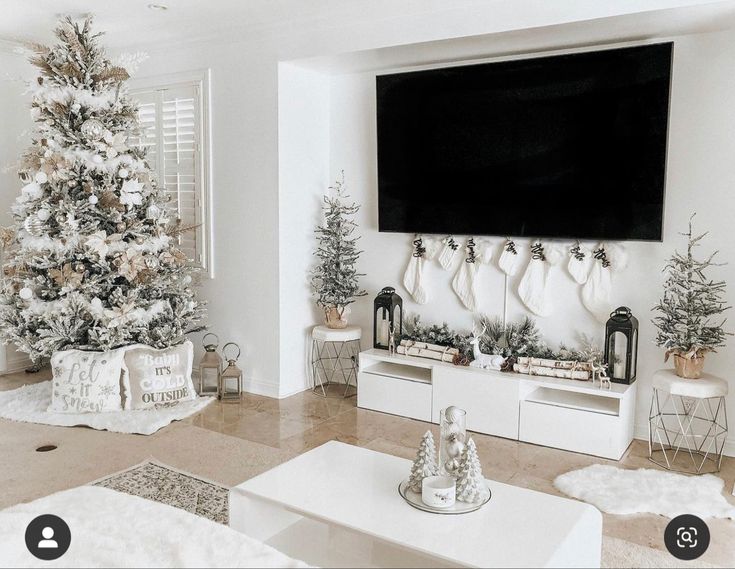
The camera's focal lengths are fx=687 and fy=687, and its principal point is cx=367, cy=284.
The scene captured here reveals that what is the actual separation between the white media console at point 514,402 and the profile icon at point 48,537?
268 centimetres

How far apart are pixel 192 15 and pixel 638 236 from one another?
309 cm

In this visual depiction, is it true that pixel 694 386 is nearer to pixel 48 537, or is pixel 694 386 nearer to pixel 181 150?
pixel 48 537

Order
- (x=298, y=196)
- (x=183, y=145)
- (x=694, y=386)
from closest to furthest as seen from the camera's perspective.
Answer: (x=694, y=386) < (x=298, y=196) < (x=183, y=145)

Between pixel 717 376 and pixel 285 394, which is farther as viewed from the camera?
pixel 285 394

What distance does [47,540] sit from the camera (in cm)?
176

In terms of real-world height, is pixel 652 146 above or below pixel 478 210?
above

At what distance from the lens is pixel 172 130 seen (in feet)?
17.0

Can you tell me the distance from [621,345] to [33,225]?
369cm

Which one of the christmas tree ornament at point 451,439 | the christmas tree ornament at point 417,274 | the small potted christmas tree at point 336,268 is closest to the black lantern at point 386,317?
the christmas tree ornament at point 417,274

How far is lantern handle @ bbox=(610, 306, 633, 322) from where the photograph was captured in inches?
151

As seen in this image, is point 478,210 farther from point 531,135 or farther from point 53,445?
point 53,445

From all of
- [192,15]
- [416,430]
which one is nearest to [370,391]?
[416,430]

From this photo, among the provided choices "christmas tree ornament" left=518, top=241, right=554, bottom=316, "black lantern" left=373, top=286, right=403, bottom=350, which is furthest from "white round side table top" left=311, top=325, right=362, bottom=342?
"christmas tree ornament" left=518, top=241, right=554, bottom=316

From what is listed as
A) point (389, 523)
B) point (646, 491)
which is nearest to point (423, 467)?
point (389, 523)
